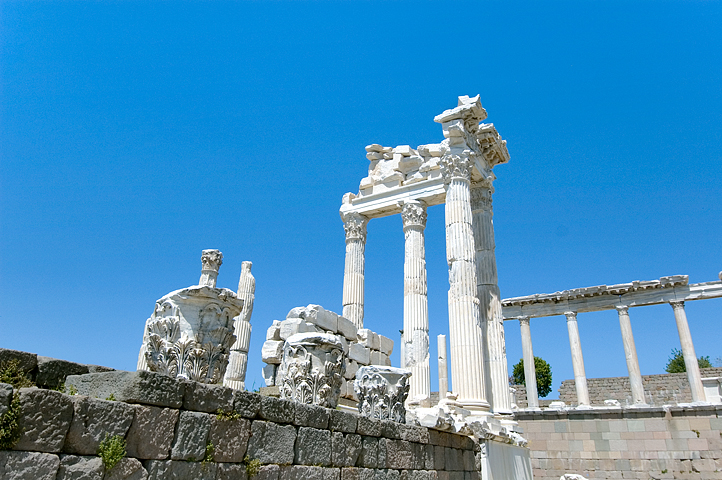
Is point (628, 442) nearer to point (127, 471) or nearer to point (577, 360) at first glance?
point (577, 360)

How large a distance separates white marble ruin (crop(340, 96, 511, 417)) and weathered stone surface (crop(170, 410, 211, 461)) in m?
10.1

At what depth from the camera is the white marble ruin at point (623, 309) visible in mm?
26359

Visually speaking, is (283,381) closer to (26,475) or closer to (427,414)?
(427,414)

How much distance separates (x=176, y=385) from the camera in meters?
4.16

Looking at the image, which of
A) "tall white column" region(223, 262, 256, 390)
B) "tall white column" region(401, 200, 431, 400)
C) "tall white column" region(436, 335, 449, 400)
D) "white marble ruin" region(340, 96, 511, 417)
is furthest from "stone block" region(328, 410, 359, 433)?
"tall white column" region(436, 335, 449, 400)

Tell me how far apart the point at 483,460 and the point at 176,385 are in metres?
9.04

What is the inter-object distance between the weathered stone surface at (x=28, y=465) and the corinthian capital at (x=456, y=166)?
1387 cm

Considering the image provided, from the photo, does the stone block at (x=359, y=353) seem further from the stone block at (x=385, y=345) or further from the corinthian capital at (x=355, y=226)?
the corinthian capital at (x=355, y=226)

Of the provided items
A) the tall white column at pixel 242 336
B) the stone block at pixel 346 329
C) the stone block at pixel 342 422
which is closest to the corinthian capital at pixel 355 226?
the tall white column at pixel 242 336

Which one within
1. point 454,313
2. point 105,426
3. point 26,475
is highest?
point 454,313

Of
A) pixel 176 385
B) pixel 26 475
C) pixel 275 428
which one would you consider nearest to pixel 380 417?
pixel 275 428

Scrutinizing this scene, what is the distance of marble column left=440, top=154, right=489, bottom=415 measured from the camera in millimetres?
13734

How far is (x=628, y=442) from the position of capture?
75.4 ft

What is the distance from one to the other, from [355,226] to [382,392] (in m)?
11.3
